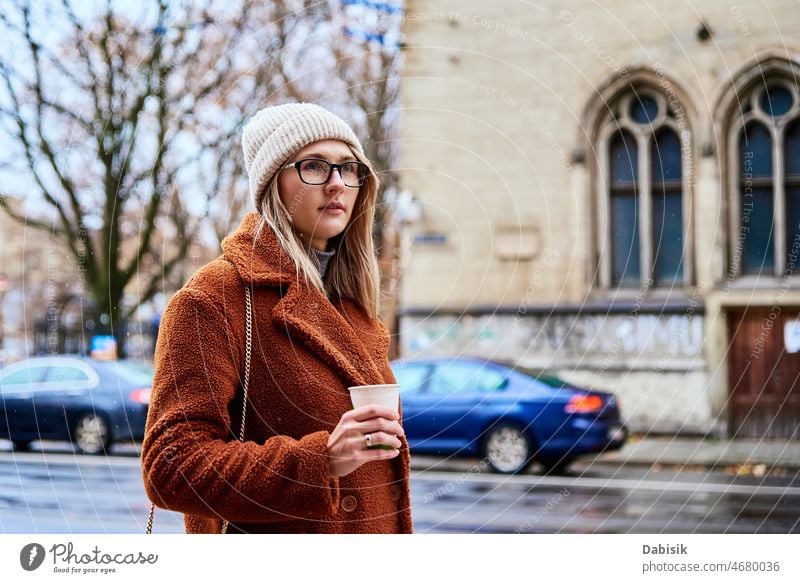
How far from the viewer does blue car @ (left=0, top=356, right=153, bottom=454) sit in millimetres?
6109

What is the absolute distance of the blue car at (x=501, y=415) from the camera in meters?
5.97

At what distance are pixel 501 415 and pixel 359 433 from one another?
451 cm

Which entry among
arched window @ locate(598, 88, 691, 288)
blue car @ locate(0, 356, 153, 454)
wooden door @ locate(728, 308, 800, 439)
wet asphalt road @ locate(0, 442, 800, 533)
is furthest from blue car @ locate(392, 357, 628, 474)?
blue car @ locate(0, 356, 153, 454)

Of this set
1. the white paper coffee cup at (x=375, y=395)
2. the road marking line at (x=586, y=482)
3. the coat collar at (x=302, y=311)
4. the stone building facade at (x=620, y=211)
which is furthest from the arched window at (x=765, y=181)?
the white paper coffee cup at (x=375, y=395)

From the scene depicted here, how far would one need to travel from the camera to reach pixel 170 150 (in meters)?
3.63

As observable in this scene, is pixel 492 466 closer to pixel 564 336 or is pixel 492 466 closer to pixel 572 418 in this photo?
pixel 572 418

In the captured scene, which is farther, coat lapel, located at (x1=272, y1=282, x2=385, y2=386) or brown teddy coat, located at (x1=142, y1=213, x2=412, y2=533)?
coat lapel, located at (x1=272, y1=282, x2=385, y2=386)

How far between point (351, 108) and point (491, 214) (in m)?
3.12

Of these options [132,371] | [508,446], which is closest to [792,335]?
[508,446]

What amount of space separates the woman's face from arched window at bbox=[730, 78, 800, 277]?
612 centimetres

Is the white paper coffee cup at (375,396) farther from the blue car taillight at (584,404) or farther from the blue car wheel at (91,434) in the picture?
the blue car wheel at (91,434)

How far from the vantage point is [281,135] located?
1.79 meters

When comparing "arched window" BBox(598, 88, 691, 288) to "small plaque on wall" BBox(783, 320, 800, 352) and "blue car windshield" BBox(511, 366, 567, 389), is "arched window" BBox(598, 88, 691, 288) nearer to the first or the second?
"small plaque on wall" BBox(783, 320, 800, 352)

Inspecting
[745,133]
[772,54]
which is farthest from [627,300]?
[772,54]
